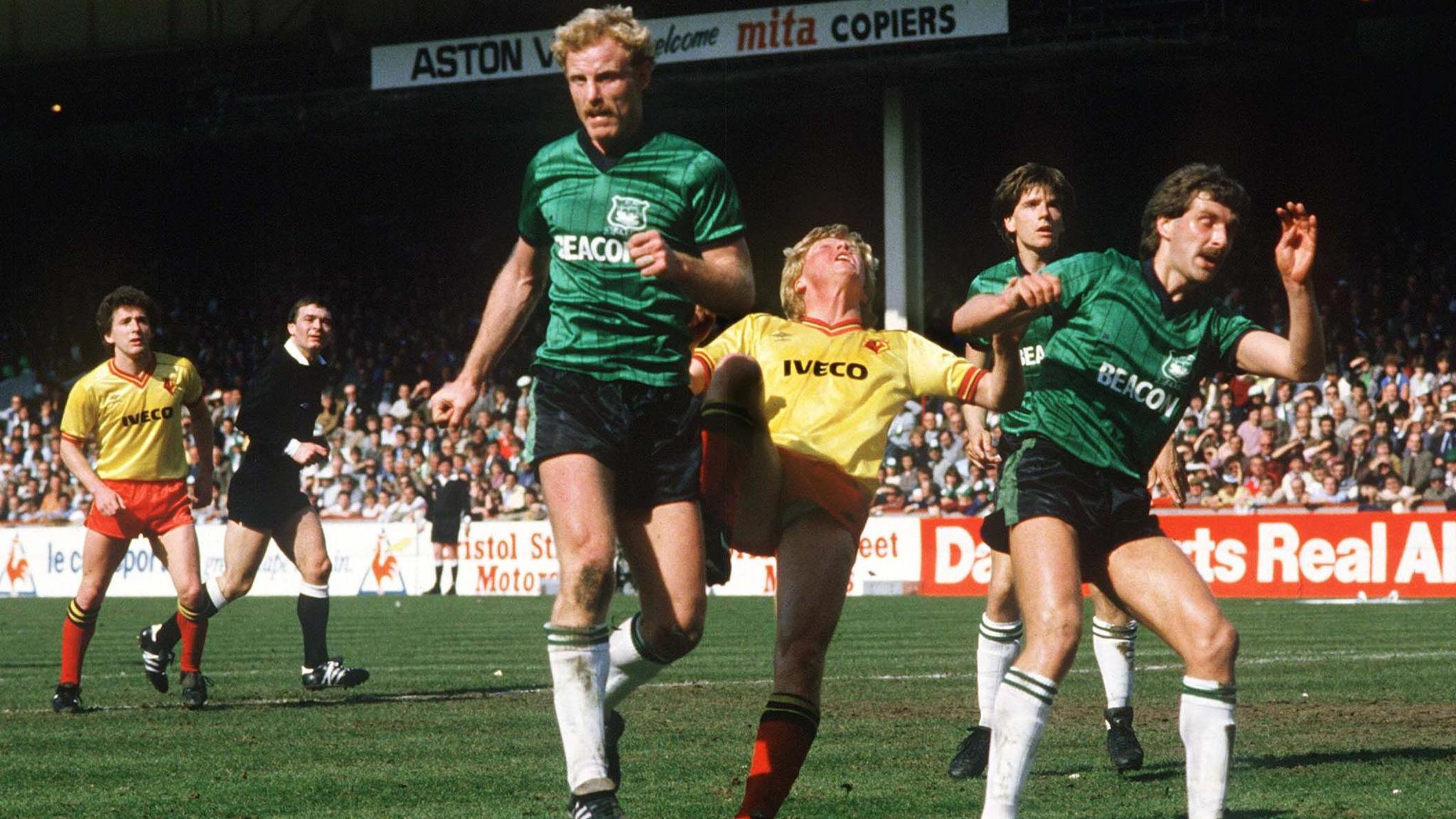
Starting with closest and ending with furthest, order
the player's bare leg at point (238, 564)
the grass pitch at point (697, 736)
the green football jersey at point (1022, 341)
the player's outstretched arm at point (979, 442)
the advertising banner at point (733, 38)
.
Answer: the green football jersey at point (1022, 341)
the grass pitch at point (697, 736)
the player's outstretched arm at point (979, 442)
the player's bare leg at point (238, 564)
the advertising banner at point (733, 38)

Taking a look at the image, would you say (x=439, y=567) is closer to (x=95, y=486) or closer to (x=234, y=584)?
(x=234, y=584)

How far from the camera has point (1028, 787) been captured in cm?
725

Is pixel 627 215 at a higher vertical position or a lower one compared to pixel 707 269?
higher

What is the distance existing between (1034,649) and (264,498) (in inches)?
264

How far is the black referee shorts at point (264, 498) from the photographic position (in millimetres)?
11445

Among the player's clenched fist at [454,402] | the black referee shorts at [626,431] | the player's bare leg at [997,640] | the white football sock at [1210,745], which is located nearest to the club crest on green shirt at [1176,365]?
the white football sock at [1210,745]

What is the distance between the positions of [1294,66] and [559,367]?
27.4 metres

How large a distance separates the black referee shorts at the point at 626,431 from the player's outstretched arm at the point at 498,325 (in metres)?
0.19

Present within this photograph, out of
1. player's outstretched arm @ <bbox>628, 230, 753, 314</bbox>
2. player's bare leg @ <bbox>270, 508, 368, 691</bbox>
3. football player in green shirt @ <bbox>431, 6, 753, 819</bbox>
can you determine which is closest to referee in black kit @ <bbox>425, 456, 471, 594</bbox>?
player's bare leg @ <bbox>270, 508, 368, 691</bbox>

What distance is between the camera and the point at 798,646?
19.5ft

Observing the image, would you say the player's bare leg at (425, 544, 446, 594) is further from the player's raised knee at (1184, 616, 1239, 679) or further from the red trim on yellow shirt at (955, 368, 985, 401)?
the player's raised knee at (1184, 616, 1239, 679)

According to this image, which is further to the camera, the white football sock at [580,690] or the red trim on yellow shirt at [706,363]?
the red trim on yellow shirt at [706,363]

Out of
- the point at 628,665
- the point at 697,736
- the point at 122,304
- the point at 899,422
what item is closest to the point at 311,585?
the point at 122,304

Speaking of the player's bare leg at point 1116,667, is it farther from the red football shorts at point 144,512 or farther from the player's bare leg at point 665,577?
the red football shorts at point 144,512
